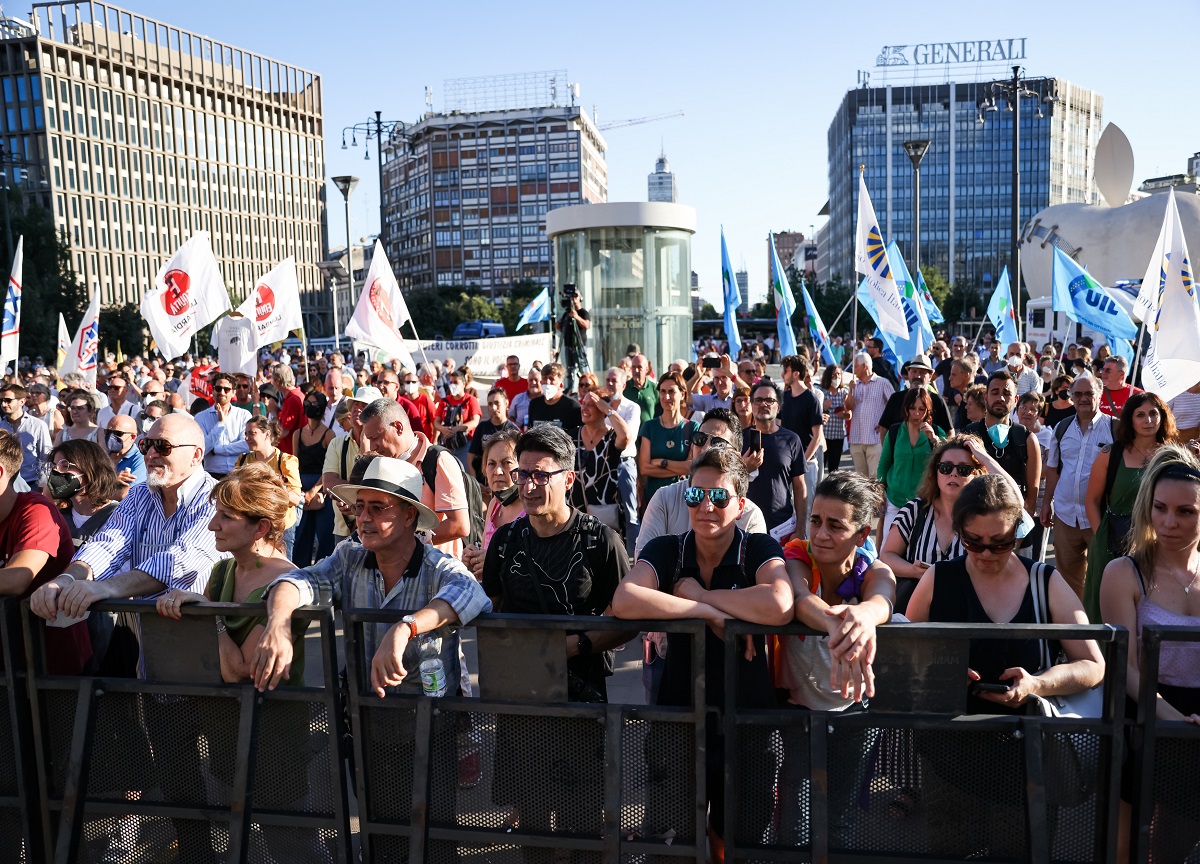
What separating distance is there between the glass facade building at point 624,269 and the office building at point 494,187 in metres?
→ 106

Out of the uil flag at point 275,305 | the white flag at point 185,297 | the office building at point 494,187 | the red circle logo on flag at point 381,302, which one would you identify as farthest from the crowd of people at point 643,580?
the office building at point 494,187

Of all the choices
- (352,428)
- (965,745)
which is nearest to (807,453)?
(352,428)

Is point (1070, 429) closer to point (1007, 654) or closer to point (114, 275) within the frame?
point (1007, 654)

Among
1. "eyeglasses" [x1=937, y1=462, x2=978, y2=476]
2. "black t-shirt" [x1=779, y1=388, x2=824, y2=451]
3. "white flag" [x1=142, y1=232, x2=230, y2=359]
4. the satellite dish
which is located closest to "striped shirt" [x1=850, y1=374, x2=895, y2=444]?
"black t-shirt" [x1=779, y1=388, x2=824, y2=451]

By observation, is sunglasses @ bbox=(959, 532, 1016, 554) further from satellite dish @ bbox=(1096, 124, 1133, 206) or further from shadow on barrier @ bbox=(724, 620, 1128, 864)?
satellite dish @ bbox=(1096, 124, 1133, 206)

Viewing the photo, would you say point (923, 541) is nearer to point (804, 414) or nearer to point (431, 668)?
point (431, 668)

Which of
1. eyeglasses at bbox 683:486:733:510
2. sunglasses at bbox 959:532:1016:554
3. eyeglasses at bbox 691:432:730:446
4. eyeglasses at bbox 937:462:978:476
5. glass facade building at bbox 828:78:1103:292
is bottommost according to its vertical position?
sunglasses at bbox 959:532:1016:554

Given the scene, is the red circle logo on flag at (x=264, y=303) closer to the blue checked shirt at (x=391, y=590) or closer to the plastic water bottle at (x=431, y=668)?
the blue checked shirt at (x=391, y=590)

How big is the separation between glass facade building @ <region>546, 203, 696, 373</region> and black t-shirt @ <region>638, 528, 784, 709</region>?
1547 cm

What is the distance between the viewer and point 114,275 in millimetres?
98625

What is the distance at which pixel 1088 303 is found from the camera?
12.9 m

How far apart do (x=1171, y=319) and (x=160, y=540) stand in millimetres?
7167

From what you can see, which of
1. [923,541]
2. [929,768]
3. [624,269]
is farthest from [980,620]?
[624,269]

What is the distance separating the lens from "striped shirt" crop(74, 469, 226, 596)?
12.1 feet
